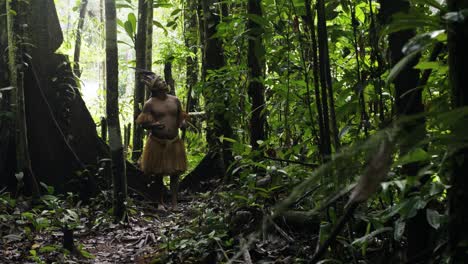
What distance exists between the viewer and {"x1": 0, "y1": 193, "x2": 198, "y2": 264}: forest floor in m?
4.45

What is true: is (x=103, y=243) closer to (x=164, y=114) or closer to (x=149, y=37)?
(x=164, y=114)

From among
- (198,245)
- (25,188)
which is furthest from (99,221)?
(198,245)

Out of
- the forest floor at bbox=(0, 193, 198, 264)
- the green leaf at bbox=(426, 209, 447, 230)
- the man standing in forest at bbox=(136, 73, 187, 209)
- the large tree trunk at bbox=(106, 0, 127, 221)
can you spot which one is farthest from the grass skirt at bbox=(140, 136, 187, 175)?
the green leaf at bbox=(426, 209, 447, 230)

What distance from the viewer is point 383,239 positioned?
9.03ft

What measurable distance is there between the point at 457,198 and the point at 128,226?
5.26 m

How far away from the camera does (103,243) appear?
5320mm

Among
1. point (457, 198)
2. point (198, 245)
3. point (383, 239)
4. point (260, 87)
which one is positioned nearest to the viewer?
point (457, 198)

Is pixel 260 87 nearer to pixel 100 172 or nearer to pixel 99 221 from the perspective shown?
pixel 99 221

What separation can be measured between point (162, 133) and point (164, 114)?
0.29 metres

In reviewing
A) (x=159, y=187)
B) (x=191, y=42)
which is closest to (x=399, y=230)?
(x=159, y=187)

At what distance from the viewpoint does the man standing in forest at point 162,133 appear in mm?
7512

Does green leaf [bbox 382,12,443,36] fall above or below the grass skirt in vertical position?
above

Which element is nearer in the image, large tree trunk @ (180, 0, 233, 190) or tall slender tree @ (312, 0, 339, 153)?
tall slender tree @ (312, 0, 339, 153)

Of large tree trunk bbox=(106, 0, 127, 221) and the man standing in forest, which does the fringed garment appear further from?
large tree trunk bbox=(106, 0, 127, 221)
